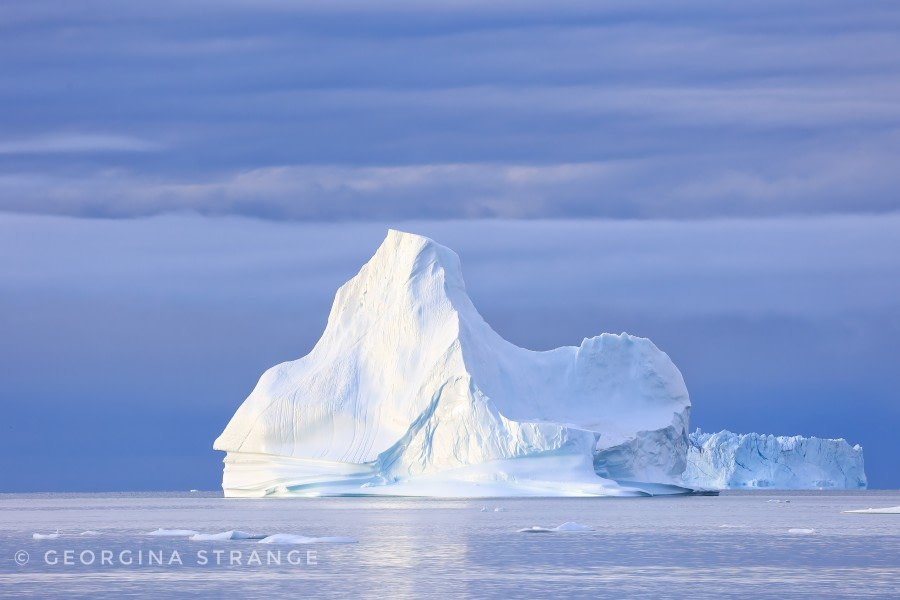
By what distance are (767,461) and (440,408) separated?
148 ft

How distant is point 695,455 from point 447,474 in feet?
143

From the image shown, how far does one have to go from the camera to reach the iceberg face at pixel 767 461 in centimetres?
9362

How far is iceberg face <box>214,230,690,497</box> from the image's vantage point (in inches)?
2106

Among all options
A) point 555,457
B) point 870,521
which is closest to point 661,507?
point 555,457

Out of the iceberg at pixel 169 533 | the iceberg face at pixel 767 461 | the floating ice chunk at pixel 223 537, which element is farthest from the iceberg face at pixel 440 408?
the iceberg face at pixel 767 461

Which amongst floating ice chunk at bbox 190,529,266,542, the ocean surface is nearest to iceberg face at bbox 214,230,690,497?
the ocean surface

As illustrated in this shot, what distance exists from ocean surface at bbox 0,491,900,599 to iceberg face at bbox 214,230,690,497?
18.3 feet

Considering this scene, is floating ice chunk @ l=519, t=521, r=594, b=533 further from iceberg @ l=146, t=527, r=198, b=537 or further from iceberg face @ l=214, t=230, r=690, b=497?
iceberg face @ l=214, t=230, r=690, b=497

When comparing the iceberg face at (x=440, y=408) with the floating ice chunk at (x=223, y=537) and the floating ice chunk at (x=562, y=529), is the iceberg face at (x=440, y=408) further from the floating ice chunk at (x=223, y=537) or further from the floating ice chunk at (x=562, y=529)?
the floating ice chunk at (x=223, y=537)

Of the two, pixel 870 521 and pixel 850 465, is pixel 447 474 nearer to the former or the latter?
pixel 870 521

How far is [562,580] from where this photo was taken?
2503 cm

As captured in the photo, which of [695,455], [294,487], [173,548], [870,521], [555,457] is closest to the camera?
[173,548]

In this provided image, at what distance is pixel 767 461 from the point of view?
94.7 meters

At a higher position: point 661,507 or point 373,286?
point 373,286
